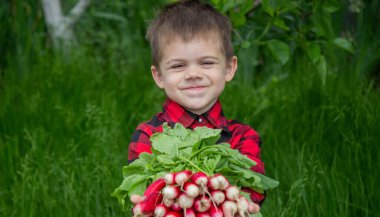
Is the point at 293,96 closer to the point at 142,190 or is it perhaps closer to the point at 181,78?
the point at 181,78

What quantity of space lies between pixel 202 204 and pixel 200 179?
7 centimetres

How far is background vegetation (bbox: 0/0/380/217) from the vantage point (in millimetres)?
2959

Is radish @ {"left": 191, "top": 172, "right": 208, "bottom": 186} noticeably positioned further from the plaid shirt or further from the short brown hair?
the short brown hair

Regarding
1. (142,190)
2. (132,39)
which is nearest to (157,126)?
(142,190)

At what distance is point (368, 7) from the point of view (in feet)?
12.1

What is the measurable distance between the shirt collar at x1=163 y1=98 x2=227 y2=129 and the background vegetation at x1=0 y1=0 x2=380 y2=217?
20.1 inches

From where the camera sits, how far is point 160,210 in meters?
1.81

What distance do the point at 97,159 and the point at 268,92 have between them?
127 cm

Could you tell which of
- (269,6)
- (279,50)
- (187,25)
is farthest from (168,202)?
(279,50)

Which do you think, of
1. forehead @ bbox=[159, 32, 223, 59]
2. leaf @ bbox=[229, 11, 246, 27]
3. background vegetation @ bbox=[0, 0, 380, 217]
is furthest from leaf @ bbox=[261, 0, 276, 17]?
forehead @ bbox=[159, 32, 223, 59]

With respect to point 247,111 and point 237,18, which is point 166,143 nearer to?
point 237,18

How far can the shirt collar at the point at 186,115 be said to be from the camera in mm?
2295

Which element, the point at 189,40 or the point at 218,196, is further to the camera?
the point at 189,40

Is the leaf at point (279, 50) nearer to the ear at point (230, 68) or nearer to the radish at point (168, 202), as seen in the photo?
the ear at point (230, 68)
